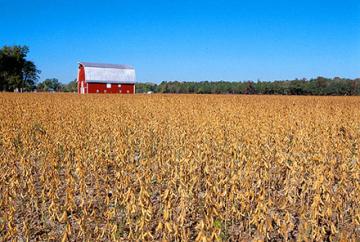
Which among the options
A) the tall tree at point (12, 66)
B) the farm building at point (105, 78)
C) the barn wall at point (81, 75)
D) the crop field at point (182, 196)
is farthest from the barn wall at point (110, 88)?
the crop field at point (182, 196)

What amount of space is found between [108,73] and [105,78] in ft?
3.86

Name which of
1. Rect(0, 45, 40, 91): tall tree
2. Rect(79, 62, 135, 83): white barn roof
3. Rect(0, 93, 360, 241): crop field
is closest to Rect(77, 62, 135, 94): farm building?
Rect(79, 62, 135, 83): white barn roof

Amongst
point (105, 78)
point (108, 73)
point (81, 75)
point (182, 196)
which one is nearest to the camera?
point (182, 196)

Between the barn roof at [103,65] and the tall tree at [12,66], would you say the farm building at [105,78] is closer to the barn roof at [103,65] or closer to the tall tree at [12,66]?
the barn roof at [103,65]

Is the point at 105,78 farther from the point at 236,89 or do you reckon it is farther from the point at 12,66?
the point at 236,89

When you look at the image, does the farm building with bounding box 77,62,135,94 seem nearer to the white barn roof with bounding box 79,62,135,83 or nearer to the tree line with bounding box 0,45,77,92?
the white barn roof with bounding box 79,62,135,83

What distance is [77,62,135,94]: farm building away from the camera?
6159 cm

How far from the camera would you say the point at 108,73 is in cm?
6322

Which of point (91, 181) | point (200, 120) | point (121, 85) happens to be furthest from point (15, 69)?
point (91, 181)

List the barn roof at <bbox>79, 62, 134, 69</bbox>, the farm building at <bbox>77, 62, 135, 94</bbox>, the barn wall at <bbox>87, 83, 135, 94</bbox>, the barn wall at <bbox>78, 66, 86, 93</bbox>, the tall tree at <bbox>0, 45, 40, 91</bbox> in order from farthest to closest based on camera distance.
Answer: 1. the tall tree at <bbox>0, 45, 40, 91</bbox>
2. the barn roof at <bbox>79, 62, 134, 69</bbox>
3. the barn wall at <bbox>78, 66, 86, 93</bbox>
4. the barn wall at <bbox>87, 83, 135, 94</bbox>
5. the farm building at <bbox>77, 62, 135, 94</bbox>

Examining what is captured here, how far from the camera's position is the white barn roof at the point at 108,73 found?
61656 millimetres

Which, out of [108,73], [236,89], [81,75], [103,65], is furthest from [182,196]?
[236,89]

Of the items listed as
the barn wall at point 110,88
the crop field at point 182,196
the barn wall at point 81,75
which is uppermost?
the barn wall at point 81,75

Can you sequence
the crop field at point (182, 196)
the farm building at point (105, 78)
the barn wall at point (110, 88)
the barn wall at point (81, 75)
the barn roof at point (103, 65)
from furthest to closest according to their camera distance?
the barn roof at point (103, 65), the barn wall at point (81, 75), the barn wall at point (110, 88), the farm building at point (105, 78), the crop field at point (182, 196)
